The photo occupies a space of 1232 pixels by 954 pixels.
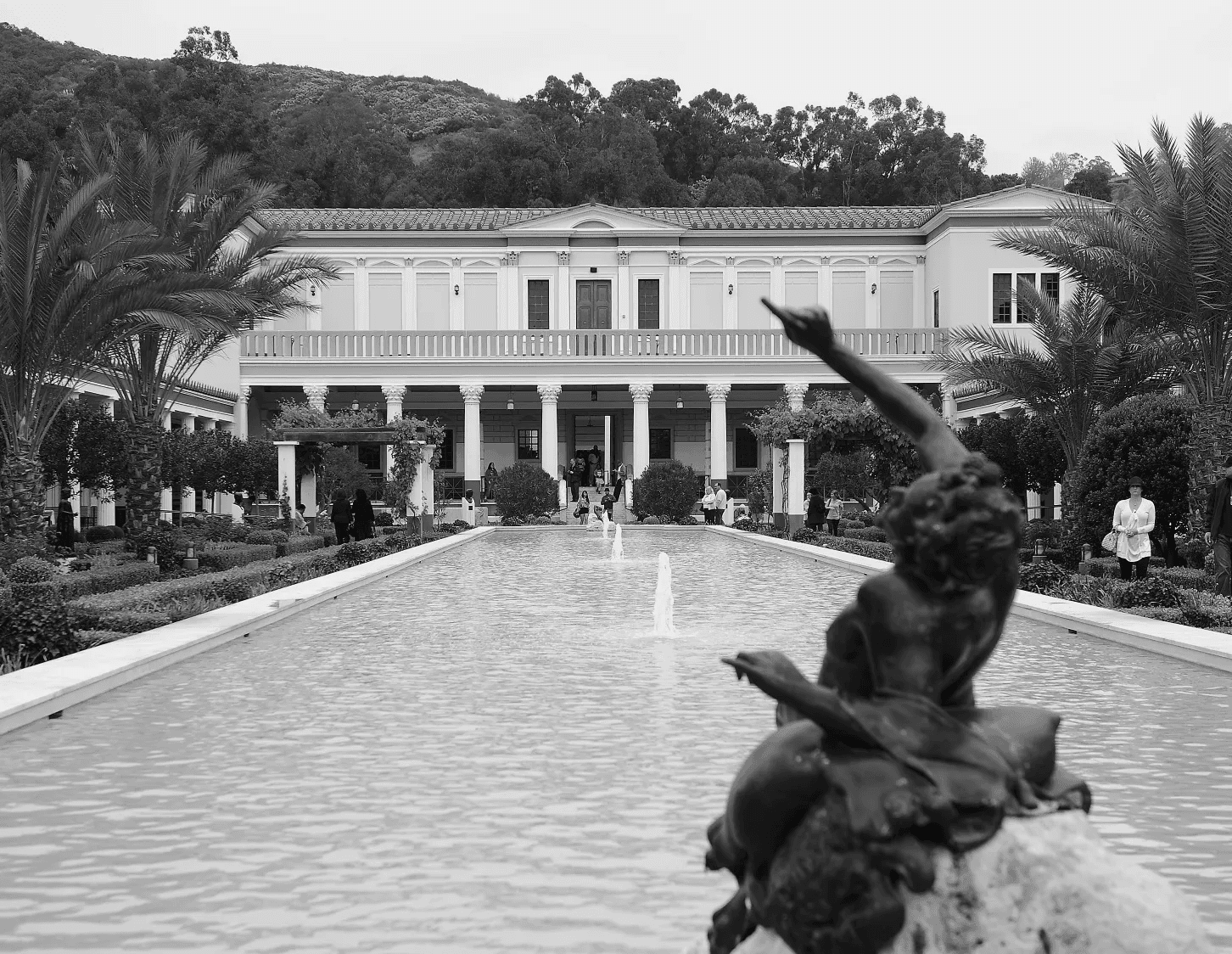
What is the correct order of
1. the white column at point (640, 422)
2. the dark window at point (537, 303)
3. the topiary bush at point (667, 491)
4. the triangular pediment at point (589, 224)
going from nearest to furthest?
1. the topiary bush at point (667, 491)
2. the white column at point (640, 422)
3. the triangular pediment at point (589, 224)
4. the dark window at point (537, 303)

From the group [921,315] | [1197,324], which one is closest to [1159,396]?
[1197,324]

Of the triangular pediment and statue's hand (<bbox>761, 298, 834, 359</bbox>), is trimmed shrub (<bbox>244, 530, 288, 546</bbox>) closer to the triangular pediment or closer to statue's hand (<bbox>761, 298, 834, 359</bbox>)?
the triangular pediment

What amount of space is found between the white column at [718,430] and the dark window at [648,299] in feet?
19.7

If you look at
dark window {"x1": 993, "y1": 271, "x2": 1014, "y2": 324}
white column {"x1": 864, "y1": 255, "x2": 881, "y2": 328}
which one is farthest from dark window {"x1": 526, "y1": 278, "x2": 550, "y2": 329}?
dark window {"x1": 993, "y1": 271, "x2": 1014, "y2": 324}

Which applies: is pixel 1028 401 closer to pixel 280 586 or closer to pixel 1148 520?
pixel 1148 520

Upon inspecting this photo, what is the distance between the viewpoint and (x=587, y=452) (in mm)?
48062

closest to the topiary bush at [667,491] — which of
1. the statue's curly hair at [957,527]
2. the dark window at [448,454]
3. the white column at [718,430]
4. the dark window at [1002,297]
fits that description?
the white column at [718,430]

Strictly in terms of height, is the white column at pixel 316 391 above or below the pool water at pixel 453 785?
above

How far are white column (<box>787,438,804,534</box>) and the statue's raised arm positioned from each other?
28511 mm

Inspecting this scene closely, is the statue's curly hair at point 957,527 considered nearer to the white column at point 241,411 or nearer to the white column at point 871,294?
the white column at point 241,411

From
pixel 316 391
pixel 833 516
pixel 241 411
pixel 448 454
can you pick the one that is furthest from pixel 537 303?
pixel 833 516

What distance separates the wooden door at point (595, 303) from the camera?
4712cm

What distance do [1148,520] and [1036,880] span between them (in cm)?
1402

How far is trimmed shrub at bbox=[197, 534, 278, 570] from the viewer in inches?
811
